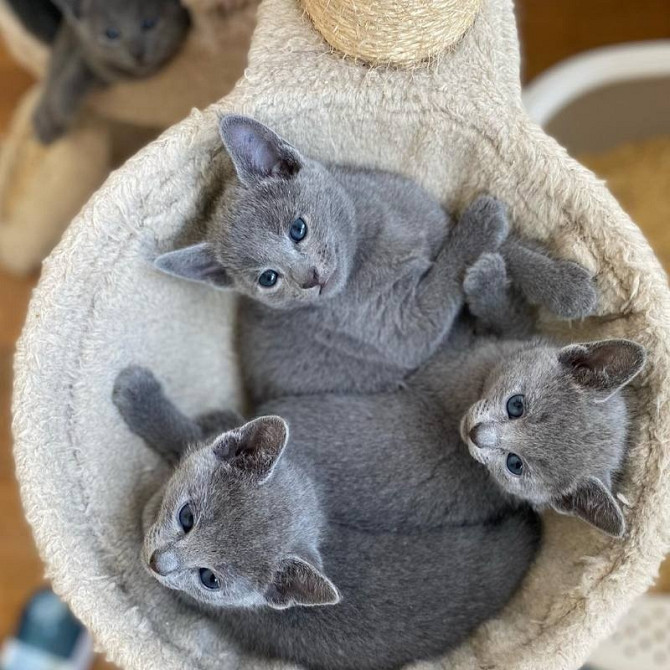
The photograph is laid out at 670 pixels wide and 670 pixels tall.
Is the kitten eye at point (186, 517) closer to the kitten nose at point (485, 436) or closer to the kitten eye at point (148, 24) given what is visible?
the kitten nose at point (485, 436)

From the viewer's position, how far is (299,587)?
1179 mm

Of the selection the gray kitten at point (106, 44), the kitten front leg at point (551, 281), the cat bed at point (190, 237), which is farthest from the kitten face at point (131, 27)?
the kitten front leg at point (551, 281)

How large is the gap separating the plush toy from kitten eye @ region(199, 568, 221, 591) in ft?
4.01

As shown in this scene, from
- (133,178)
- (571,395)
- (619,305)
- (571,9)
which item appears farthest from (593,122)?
(133,178)

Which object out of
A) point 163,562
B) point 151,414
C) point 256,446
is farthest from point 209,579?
point 151,414

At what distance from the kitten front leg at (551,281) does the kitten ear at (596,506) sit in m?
0.32

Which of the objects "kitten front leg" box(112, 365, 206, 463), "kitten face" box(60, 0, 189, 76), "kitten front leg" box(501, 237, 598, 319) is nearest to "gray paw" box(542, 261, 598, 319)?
"kitten front leg" box(501, 237, 598, 319)

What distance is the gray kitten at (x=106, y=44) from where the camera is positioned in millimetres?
1793

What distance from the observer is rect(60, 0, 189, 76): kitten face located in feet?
5.88

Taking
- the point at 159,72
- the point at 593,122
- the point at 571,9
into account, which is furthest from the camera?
the point at 571,9

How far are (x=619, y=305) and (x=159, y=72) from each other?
131 cm

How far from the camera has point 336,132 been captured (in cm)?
142

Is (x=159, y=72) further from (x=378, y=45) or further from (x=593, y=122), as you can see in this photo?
(x=593, y=122)

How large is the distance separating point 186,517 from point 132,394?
30 cm
